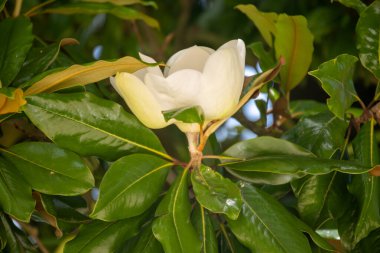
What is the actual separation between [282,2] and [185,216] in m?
0.95

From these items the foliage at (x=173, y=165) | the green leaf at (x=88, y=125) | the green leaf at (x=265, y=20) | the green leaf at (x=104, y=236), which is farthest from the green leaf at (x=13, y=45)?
the green leaf at (x=265, y=20)

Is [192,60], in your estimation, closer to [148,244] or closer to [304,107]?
[148,244]

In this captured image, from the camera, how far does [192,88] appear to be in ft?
2.29

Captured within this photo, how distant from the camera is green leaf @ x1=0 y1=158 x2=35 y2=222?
70 cm

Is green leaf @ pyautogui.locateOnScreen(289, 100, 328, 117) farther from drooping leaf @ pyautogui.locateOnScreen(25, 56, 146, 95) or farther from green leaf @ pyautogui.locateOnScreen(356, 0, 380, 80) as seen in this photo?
drooping leaf @ pyautogui.locateOnScreen(25, 56, 146, 95)

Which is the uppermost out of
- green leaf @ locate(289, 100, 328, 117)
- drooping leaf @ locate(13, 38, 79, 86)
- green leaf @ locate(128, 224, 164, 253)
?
drooping leaf @ locate(13, 38, 79, 86)

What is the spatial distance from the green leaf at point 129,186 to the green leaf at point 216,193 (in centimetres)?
5

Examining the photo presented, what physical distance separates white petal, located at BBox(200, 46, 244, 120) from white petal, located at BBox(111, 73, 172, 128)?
57 millimetres

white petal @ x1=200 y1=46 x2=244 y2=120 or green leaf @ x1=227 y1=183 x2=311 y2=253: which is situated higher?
white petal @ x1=200 y1=46 x2=244 y2=120

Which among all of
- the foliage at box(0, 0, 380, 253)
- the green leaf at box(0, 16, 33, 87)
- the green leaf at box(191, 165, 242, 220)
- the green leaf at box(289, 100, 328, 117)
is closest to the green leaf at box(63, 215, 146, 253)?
the foliage at box(0, 0, 380, 253)

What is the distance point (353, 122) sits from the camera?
0.87 m

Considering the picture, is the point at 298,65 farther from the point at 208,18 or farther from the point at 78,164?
the point at 208,18

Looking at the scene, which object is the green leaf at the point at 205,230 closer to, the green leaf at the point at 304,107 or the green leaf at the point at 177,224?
the green leaf at the point at 177,224

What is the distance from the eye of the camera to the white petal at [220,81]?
0.70 m
